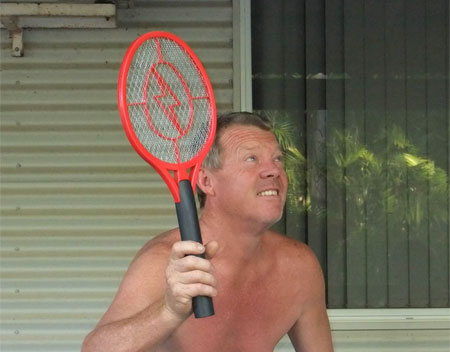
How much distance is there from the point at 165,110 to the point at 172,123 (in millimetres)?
42

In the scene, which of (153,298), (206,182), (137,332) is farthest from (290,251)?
(137,332)

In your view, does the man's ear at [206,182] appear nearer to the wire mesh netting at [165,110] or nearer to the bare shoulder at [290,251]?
the wire mesh netting at [165,110]

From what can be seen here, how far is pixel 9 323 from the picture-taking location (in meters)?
4.57

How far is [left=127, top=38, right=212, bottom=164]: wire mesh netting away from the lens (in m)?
1.98

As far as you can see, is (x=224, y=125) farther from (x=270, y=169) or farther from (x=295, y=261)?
(x=295, y=261)

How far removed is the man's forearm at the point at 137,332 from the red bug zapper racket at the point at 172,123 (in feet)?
0.45

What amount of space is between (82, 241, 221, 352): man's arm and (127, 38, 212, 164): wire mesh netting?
0.31 m

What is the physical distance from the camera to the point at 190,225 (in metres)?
1.75

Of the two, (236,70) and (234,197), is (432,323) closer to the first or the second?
(236,70)

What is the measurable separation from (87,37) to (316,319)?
249 centimetres

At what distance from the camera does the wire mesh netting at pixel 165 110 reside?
198 cm

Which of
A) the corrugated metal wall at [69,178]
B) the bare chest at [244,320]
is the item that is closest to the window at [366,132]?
the corrugated metal wall at [69,178]

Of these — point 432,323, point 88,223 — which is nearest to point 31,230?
point 88,223

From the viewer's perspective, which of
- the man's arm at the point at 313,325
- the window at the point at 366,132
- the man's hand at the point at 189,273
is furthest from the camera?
the window at the point at 366,132
